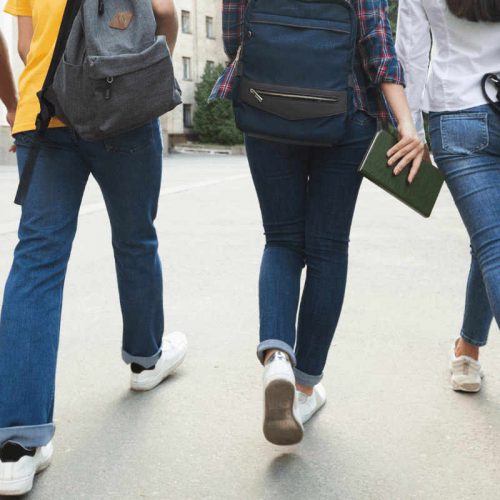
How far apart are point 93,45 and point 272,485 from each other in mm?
1371

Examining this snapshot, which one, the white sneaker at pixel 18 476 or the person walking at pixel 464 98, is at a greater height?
the person walking at pixel 464 98

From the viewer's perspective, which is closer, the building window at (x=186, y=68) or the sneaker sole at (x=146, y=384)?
the sneaker sole at (x=146, y=384)

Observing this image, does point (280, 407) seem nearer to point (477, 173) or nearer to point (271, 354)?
point (271, 354)

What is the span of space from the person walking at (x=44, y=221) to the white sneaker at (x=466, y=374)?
1.35 m

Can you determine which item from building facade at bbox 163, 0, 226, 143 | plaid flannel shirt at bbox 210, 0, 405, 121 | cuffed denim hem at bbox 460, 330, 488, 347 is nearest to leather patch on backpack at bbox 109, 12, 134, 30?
plaid flannel shirt at bbox 210, 0, 405, 121

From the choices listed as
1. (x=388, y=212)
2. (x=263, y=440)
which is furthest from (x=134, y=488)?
(x=388, y=212)

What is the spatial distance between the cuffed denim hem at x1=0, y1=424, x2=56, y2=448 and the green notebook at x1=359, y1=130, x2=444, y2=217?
118 centimetres

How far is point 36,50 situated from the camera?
2.78 m

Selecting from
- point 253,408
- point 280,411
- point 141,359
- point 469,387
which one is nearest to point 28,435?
point 280,411

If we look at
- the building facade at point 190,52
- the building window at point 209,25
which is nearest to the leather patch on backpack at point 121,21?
the building facade at point 190,52

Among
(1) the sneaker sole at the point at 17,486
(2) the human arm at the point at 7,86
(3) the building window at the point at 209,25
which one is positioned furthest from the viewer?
(3) the building window at the point at 209,25

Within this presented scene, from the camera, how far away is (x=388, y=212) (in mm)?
10789

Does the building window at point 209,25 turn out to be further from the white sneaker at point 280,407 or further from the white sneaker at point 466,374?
the white sneaker at point 280,407

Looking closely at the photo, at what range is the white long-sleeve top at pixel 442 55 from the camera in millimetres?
2719
